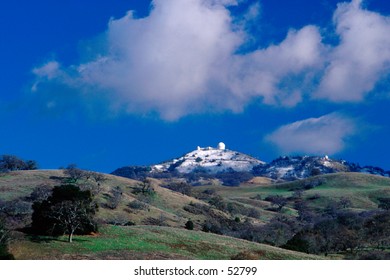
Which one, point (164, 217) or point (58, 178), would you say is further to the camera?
point (58, 178)

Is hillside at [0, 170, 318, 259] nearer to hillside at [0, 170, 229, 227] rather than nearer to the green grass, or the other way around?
the green grass

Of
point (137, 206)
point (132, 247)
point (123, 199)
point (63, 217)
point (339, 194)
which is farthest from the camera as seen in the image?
point (339, 194)

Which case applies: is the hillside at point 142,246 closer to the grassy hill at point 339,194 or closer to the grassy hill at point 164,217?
the grassy hill at point 164,217

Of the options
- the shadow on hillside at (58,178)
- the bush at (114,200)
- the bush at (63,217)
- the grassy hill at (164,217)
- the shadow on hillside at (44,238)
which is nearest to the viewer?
the grassy hill at (164,217)

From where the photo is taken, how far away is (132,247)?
34844 mm

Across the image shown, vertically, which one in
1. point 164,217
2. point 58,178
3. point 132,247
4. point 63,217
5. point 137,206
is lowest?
point 132,247

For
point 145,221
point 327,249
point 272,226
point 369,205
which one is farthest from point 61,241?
point 369,205

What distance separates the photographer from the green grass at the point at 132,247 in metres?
31.1

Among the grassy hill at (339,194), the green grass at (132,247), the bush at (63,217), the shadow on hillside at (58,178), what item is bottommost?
the green grass at (132,247)

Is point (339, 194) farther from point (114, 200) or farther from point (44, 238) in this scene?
point (44, 238)

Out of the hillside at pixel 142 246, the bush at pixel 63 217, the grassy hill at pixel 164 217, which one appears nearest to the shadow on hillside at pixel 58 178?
the grassy hill at pixel 164 217

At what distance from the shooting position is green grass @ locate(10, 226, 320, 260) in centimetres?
3109

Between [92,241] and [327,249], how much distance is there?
3509 centimetres

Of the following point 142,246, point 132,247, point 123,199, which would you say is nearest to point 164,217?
point 123,199
